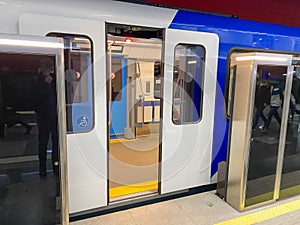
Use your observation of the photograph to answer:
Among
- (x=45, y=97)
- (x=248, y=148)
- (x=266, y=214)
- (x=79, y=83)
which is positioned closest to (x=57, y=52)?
(x=45, y=97)

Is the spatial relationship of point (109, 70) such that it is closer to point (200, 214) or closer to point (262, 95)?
point (262, 95)

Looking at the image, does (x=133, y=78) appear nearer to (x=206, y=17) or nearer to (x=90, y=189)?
(x=206, y=17)

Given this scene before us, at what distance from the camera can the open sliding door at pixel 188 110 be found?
8.98 feet

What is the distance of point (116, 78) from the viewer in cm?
539

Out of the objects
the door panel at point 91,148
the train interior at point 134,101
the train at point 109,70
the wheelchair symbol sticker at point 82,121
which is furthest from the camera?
the train interior at point 134,101

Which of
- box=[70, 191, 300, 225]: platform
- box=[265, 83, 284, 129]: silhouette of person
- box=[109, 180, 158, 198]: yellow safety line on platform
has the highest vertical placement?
box=[265, 83, 284, 129]: silhouette of person

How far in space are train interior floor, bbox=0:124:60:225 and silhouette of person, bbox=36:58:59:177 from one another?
4 cm

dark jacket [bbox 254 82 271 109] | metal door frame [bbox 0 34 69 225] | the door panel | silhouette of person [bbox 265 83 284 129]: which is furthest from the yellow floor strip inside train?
metal door frame [bbox 0 34 69 225]

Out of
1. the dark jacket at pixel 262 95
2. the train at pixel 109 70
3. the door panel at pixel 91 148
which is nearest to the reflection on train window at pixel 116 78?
the train at pixel 109 70

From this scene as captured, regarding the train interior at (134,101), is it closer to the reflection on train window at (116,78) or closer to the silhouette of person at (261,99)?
the reflection on train window at (116,78)

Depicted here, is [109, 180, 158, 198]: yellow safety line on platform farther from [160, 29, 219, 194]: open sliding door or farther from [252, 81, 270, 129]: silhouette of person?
[252, 81, 270, 129]: silhouette of person

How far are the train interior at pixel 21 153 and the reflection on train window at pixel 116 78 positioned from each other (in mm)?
3527

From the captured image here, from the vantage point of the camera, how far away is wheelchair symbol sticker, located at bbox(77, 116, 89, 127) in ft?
7.73

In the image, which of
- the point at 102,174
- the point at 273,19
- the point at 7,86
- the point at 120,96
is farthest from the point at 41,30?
the point at 120,96
